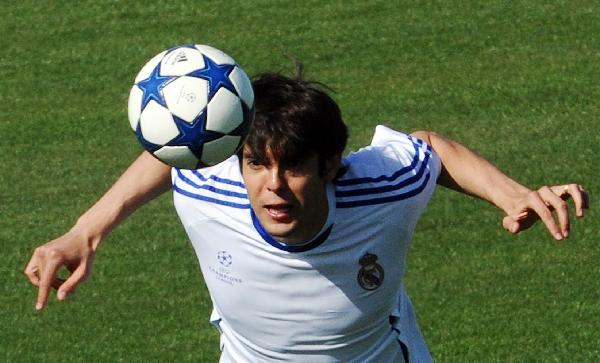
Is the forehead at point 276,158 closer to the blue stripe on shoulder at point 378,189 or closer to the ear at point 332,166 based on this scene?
the ear at point 332,166

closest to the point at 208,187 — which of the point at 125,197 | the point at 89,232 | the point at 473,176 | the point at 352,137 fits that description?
the point at 125,197

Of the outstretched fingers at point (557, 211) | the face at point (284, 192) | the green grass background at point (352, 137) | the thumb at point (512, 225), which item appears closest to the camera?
the outstretched fingers at point (557, 211)

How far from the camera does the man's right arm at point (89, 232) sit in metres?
6.12

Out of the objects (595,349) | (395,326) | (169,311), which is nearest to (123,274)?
(169,311)

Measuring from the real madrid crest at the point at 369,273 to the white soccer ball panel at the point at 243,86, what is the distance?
81 cm

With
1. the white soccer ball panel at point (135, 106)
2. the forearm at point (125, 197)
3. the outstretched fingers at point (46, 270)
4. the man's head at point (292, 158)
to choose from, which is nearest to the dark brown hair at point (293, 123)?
the man's head at point (292, 158)

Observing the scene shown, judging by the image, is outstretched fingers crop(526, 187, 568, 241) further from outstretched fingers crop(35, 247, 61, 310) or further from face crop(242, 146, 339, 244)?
outstretched fingers crop(35, 247, 61, 310)

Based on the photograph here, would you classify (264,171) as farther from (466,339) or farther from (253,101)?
(466,339)

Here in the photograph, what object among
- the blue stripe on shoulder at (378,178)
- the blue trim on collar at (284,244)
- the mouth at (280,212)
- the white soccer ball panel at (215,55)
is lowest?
the blue trim on collar at (284,244)

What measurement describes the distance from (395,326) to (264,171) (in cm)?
106

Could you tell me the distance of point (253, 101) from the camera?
20.8 ft

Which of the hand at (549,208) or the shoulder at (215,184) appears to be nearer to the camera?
the hand at (549,208)

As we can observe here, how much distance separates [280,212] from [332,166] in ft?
0.99

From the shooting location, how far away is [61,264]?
6152mm
